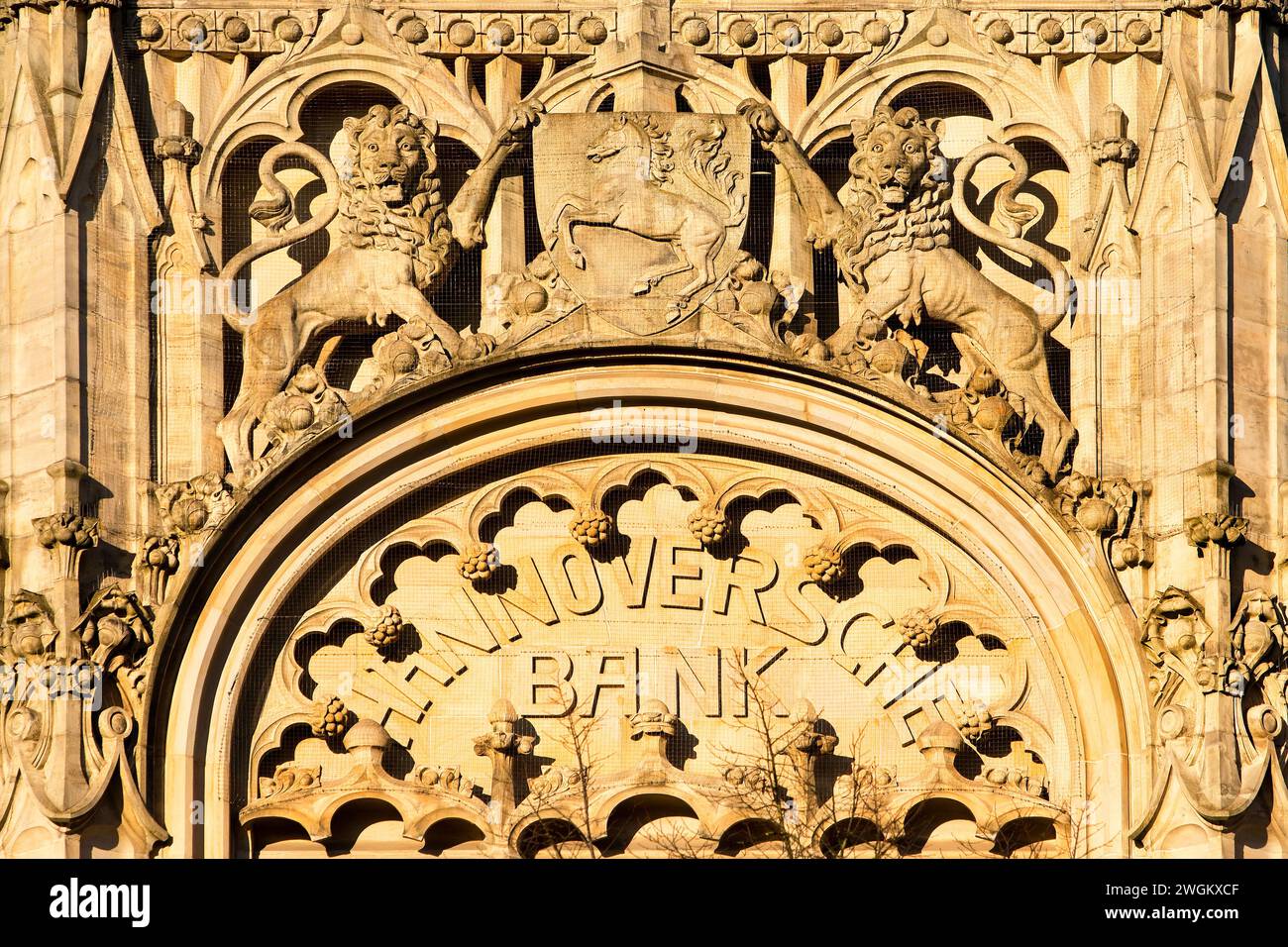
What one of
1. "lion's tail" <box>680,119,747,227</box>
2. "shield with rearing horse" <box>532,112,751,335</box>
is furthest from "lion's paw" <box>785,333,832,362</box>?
"lion's tail" <box>680,119,747,227</box>

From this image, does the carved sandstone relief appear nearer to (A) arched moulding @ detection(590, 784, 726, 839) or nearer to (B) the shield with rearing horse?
(A) arched moulding @ detection(590, 784, 726, 839)

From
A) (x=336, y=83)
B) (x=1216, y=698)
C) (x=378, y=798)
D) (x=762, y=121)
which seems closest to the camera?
(x=1216, y=698)

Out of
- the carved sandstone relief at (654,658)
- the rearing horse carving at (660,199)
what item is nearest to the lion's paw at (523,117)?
the rearing horse carving at (660,199)

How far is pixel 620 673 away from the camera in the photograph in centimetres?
2623

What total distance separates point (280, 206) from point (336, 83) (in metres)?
0.92

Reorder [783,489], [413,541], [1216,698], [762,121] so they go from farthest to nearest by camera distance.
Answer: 1. [762,121]
2. [783,489]
3. [413,541]
4. [1216,698]

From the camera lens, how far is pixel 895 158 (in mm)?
26562

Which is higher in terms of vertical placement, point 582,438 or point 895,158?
point 895,158

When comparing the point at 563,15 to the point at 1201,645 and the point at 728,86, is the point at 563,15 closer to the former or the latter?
the point at 728,86

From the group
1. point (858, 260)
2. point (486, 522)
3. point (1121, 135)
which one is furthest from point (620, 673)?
point (1121, 135)

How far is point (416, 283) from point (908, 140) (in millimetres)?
3359

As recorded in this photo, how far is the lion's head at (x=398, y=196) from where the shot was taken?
26531 mm

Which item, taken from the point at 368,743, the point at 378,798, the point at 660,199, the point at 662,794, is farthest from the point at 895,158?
the point at 378,798

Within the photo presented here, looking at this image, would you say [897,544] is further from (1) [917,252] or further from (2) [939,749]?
(1) [917,252]
